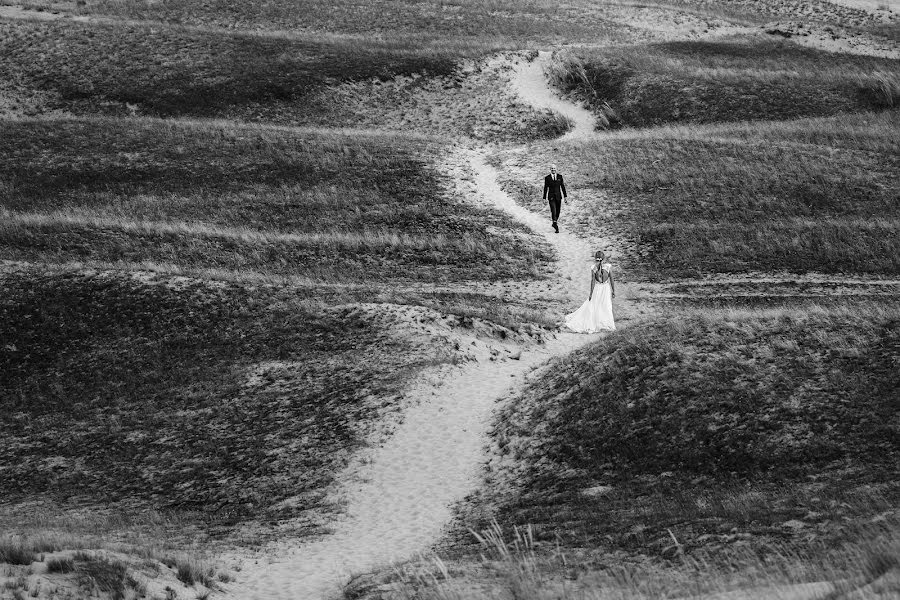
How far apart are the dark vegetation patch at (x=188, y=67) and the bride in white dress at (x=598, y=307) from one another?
95.0 ft

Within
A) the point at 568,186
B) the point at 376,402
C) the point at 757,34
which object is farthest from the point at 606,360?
the point at 757,34

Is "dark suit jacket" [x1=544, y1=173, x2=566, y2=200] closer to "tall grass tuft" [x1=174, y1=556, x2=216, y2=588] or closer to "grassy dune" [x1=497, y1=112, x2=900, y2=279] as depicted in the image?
"grassy dune" [x1=497, y1=112, x2=900, y2=279]

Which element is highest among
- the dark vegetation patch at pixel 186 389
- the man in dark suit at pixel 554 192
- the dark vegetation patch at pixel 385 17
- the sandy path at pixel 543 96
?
the dark vegetation patch at pixel 385 17

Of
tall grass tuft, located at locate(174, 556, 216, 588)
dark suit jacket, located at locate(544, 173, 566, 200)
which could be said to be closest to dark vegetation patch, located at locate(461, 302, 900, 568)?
tall grass tuft, located at locate(174, 556, 216, 588)

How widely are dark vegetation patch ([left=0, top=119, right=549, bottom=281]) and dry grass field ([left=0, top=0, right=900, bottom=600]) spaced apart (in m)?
0.19

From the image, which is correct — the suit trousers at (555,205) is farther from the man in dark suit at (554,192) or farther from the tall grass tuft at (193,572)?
the tall grass tuft at (193,572)

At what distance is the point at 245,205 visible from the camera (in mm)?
40406

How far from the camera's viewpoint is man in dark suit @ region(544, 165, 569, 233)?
36.0 meters

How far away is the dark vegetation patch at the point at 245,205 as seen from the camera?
34.7 m

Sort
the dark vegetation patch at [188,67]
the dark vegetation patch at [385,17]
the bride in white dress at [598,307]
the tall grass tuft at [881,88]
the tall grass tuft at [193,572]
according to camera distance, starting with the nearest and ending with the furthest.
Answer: the tall grass tuft at [193,572] < the bride in white dress at [598,307] < the tall grass tuft at [881,88] < the dark vegetation patch at [188,67] < the dark vegetation patch at [385,17]

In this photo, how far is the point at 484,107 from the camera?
174 ft

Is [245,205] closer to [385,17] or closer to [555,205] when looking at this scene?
[555,205]

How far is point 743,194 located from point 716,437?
885 inches


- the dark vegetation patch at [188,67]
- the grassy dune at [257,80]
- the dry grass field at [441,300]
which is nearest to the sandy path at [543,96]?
the dry grass field at [441,300]
